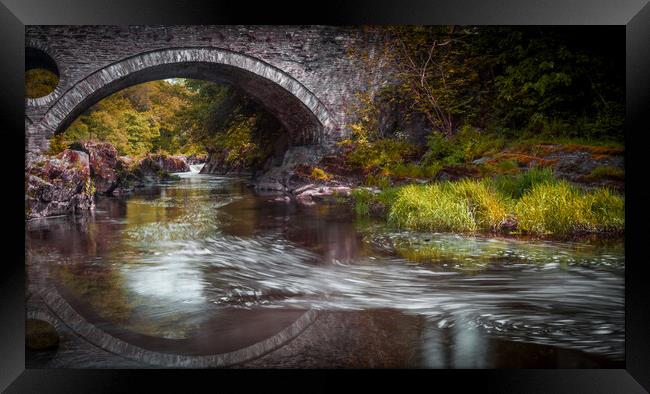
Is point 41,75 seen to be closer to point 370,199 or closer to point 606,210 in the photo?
point 370,199

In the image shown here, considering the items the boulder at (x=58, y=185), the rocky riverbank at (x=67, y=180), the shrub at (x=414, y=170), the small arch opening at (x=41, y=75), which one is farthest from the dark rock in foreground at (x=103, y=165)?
the shrub at (x=414, y=170)

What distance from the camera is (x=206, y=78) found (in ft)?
24.6

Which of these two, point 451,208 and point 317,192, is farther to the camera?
point 317,192

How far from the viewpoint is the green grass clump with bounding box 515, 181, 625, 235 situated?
3809mm

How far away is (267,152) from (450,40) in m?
4.86

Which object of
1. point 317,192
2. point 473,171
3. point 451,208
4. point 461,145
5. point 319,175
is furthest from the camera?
point 319,175

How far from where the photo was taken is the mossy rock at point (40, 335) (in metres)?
2.39

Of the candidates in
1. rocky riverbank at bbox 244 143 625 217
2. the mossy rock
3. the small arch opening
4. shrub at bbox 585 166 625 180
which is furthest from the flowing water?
the small arch opening

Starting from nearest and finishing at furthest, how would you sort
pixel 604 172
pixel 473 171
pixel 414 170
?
pixel 604 172 → pixel 473 171 → pixel 414 170

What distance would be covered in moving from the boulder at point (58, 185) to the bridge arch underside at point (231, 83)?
96 centimetres

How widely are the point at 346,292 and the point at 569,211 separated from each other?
1.99m

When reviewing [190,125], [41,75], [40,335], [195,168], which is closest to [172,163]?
[195,168]
